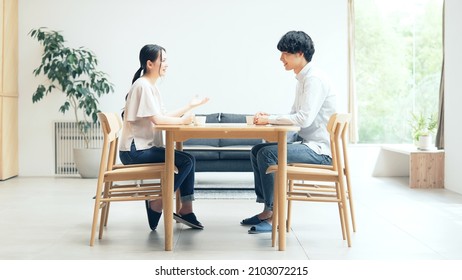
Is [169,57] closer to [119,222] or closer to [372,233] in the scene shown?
[119,222]

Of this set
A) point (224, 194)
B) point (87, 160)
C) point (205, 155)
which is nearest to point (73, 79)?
point (87, 160)

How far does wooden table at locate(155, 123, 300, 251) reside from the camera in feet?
12.7

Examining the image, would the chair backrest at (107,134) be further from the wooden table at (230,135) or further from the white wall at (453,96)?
the white wall at (453,96)

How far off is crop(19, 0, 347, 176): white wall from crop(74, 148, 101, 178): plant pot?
1.83 feet

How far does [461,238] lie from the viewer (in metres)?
4.28

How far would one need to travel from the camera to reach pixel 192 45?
8.48 meters

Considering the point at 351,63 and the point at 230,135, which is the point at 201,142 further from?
the point at 230,135

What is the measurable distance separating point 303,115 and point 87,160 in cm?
445

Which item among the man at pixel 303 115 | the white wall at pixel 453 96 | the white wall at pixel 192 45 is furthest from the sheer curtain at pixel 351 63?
the man at pixel 303 115

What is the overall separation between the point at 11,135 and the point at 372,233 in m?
5.17

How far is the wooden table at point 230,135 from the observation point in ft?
12.7

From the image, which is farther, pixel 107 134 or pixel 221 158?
pixel 221 158

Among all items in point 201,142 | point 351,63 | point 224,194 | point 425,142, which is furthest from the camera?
point 351,63

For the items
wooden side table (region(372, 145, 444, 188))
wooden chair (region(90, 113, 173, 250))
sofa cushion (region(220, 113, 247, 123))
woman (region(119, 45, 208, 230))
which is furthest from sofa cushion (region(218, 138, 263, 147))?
wooden chair (region(90, 113, 173, 250))
